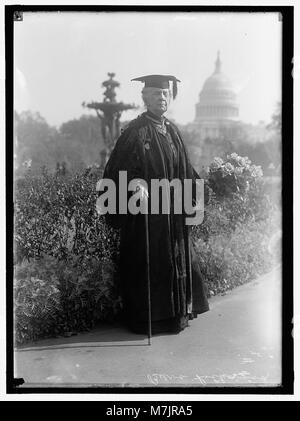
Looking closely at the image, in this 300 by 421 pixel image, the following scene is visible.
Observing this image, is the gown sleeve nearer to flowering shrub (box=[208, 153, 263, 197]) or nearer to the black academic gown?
the black academic gown

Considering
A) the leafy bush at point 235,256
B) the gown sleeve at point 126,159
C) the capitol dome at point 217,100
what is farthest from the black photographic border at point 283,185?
the gown sleeve at point 126,159

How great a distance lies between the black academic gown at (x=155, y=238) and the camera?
5.30 m

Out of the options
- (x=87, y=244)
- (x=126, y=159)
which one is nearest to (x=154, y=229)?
(x=126, y=159)

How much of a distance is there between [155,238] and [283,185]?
1.19 m

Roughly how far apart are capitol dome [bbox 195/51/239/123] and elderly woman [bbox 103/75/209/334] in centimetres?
27

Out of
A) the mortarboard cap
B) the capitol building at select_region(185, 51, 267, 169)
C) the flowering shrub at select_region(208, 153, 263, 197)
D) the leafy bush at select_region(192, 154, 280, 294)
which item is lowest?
the leafy bush at select_region(192, 154, 280, 294)

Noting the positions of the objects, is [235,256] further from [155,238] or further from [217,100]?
[217,100]

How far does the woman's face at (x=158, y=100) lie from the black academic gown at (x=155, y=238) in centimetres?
7

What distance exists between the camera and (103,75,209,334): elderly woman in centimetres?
530

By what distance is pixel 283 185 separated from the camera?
5363 mm

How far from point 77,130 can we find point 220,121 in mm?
1273

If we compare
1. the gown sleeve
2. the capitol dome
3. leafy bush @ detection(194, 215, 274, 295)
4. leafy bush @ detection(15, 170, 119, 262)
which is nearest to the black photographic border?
leafy bush @ detection(15, 170, 119, 262)

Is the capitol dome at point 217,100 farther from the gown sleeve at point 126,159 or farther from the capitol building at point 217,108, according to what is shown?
the gown sleeve at point 126,159

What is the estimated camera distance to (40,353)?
17.3ft
